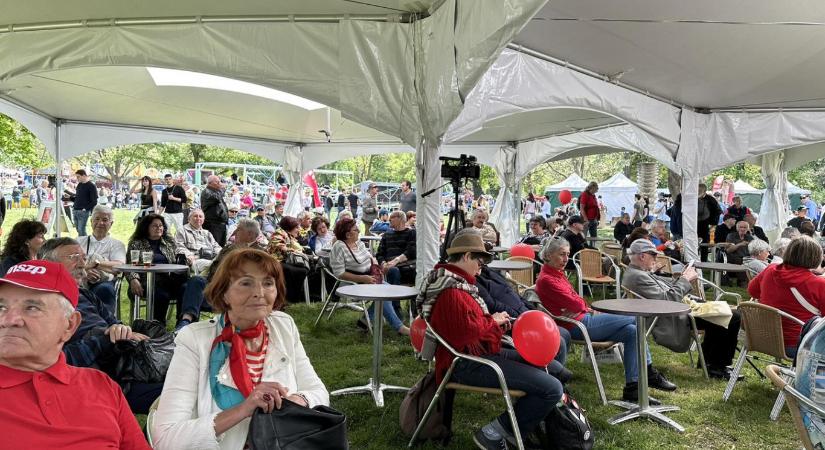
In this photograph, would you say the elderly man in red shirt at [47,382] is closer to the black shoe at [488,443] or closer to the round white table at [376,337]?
the black shoe at [488,443]

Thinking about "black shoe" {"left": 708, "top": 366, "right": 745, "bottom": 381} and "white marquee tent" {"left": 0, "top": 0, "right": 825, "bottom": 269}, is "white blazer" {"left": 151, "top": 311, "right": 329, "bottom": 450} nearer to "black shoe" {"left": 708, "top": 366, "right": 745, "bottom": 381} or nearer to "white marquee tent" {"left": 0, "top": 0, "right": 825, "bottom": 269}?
"white marquee tent" {"left": 0, "top": 0, "right": 825, "bottom": 269}

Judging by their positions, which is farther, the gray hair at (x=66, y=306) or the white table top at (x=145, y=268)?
the white table top at (x=145, y=268)

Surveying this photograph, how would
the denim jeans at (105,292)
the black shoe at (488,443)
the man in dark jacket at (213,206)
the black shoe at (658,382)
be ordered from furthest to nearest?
the man in dark jacket at (213,206)
the denim jeans at (105,292)
the black shoe at (658,382)
the black shoe at (488,443)

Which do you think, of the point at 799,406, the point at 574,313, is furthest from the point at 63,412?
the point at 574,313

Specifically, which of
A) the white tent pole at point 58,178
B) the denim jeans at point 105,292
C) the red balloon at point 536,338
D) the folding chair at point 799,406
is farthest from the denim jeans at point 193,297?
the white tent pole at point 58,178

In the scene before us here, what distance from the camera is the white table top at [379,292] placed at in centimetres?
370

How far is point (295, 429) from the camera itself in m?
1.50

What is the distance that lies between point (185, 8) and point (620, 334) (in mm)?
4024

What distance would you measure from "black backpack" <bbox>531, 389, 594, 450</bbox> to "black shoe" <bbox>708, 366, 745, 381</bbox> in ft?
6.41

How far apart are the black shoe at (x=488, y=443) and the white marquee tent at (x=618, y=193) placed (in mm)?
26775

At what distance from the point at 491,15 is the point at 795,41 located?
382 centimetres

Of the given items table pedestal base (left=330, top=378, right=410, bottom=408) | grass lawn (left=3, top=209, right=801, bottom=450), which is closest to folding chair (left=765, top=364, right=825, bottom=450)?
grass lawn (left=3, top=209, right=801, bottom=450)

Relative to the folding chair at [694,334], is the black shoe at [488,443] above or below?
below

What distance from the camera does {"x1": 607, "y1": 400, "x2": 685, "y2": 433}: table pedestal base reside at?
11.0ft
